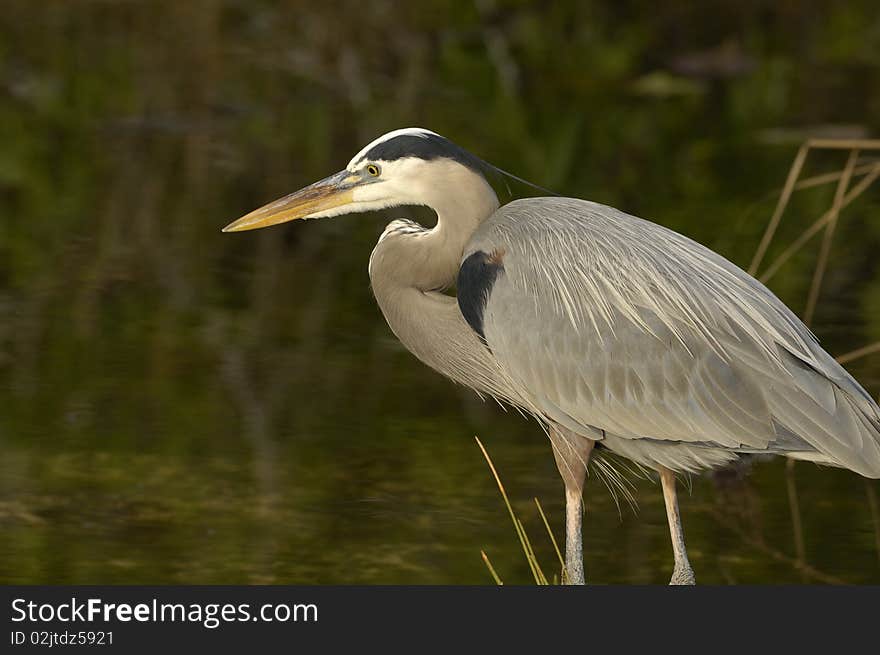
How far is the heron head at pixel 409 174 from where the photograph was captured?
4.83 m

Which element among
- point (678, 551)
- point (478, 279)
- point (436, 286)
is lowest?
point (678, 551)

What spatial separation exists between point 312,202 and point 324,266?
3.78 m

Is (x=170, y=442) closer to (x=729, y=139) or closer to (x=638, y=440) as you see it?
(x=638, y=440)

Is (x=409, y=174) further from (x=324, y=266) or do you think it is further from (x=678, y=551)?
(x=324, y=266)

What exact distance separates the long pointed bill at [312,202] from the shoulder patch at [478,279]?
385 mm

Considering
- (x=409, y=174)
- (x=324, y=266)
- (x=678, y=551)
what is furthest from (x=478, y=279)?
(x=324, y=266)

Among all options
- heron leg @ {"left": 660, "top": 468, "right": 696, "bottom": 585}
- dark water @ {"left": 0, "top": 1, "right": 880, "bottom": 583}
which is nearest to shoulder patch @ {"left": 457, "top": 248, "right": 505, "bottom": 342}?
heron leg @ {"left": 660, "top": 468, "right": 696, "bottom": 585}

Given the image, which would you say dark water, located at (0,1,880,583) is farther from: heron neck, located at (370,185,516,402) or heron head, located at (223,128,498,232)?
heron head, located at (223,128,498,232)

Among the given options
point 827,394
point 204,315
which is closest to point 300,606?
point 827,394

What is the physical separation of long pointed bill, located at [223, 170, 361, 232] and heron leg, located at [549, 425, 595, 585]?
33.2 inches

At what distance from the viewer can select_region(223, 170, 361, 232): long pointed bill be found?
195 inches

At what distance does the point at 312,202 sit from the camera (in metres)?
5.03

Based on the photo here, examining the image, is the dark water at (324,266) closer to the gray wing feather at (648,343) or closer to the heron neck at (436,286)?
the heron neck at (436,286)

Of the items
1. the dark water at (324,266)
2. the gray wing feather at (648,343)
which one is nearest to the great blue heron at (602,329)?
the gray wing feather at (648,343)
